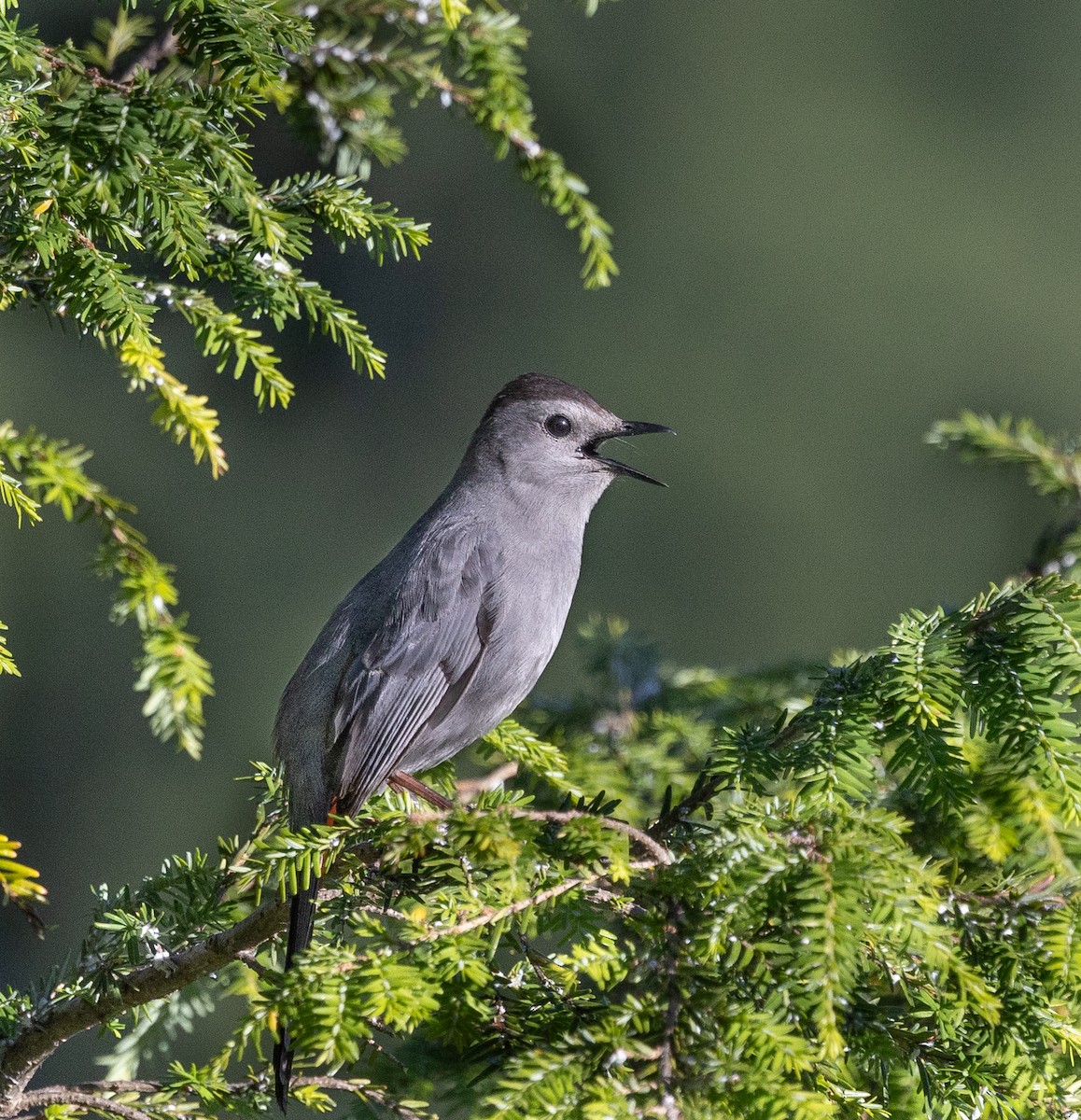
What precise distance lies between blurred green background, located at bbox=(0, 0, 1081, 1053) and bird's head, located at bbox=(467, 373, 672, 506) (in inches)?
108

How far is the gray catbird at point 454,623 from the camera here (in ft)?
6.17

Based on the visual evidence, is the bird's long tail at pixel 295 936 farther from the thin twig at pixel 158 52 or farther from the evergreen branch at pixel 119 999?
the thin twig at pixel 158 52

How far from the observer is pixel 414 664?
77.3 inches

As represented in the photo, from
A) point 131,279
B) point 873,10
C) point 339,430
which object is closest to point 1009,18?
point 873,10

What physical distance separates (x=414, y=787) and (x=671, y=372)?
14.7ft

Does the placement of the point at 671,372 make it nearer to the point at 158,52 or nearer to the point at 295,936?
the point at 158,52

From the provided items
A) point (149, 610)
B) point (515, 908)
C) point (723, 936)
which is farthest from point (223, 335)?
point (723, 936)

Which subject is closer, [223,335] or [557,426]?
[223,335]

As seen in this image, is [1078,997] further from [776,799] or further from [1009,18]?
[1009,18]

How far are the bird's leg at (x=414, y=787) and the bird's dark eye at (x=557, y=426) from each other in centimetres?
69

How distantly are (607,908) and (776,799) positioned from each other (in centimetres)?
21

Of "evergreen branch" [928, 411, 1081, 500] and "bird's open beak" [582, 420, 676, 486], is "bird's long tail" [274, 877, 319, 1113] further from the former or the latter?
"evergreen branch" [928, 411, 1081, 500]

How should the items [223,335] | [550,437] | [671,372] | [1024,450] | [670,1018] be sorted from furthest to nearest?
[671,372], [550,437], [1024,450], [223,335], [670,1018]

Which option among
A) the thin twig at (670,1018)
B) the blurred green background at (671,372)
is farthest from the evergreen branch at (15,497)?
the blurred green background at (671,372)
